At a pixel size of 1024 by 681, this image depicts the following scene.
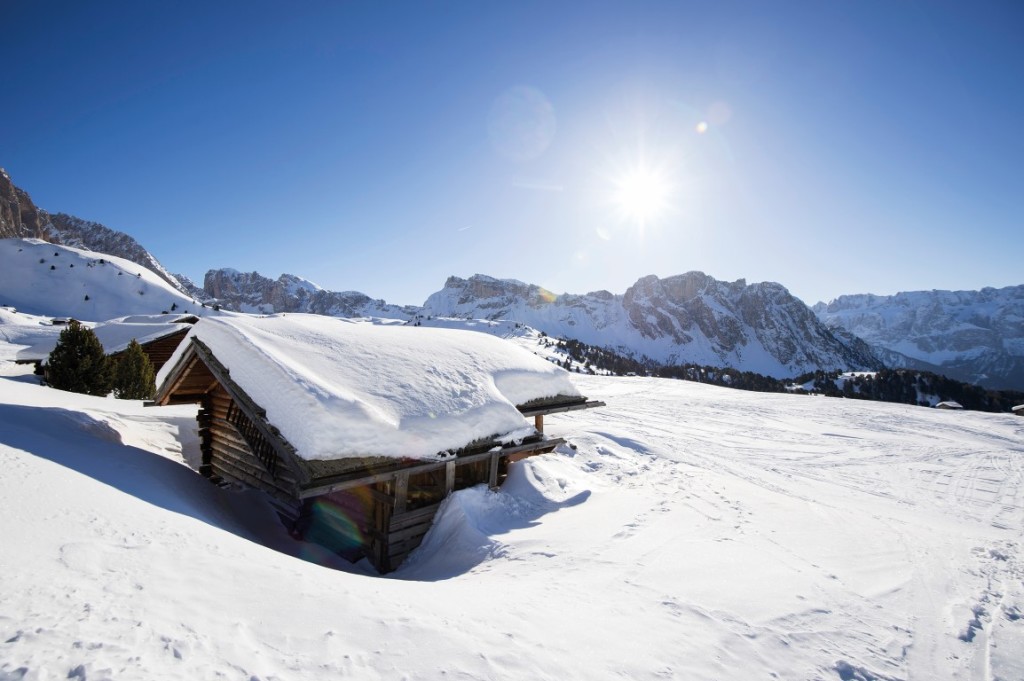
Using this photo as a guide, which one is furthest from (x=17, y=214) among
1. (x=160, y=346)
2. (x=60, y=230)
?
(x=160, y=346)

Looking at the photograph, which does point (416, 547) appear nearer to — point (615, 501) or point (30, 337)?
point (615, 501)

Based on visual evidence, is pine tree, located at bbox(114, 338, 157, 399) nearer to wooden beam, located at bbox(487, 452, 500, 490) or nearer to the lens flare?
the lens flare

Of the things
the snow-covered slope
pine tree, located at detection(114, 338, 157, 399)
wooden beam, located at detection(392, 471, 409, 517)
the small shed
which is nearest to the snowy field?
the small shed

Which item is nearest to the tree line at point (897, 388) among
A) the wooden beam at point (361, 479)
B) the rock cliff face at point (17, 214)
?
the wooden beam at point (361, 479)

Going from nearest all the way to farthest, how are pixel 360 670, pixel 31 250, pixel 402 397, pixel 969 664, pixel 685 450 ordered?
pixel 360 670 < pixel 969 664 < pixel 402 397 < pixel 685 450 < pixel 31 250

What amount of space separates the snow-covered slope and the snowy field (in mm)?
74391

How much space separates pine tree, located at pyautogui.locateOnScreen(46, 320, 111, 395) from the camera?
52.9 ft

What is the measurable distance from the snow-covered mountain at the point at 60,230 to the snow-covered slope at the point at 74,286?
2062 centimetres

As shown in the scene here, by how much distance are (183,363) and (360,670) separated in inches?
320

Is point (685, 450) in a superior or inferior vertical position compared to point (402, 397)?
inferior

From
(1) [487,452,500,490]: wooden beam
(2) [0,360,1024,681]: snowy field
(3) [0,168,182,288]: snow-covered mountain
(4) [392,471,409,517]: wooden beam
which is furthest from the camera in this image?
(3) [0,168,182,288]: snow-covered mountain

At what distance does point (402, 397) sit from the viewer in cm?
765

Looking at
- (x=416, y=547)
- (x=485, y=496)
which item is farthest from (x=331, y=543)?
(x=485, y=496)

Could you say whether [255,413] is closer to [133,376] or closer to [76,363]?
[76,363]
